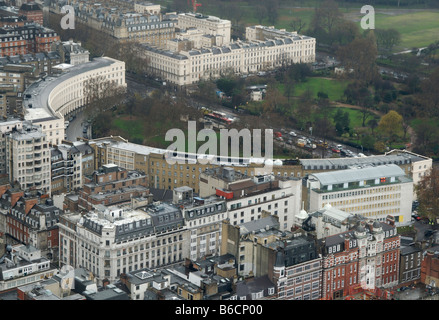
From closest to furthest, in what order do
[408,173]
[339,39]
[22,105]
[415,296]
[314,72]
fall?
1. [415,296]
2. [408,173]
3. [22,105]
4. [314,72]
5. [339,39]

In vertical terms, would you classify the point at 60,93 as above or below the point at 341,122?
above

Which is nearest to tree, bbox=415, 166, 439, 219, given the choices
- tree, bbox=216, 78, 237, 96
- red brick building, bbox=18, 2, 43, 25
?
tree, bbox=216, 78, 237, 96

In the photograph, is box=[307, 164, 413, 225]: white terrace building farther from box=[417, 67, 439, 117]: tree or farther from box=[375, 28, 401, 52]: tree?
box=[375, 28, 401, 52]: tree

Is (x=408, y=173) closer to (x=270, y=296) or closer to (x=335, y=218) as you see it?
(x=335, y=218)

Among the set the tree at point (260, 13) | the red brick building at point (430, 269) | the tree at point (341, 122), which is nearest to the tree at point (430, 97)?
the tree at point (341, 122)

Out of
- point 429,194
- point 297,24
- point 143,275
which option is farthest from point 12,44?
point 143,275

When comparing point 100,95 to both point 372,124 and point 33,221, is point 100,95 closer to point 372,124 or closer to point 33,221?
point 372,124

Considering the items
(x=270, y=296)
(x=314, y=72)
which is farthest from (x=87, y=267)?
(x=314, y=72)
